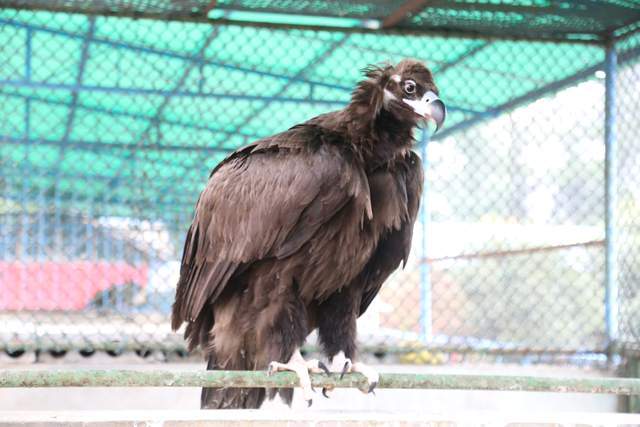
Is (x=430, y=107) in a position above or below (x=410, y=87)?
below

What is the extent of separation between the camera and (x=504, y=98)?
20.2ft

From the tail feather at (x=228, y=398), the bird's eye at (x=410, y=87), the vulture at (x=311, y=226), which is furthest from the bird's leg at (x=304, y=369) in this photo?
the bird's eye at (x=410, y=87)

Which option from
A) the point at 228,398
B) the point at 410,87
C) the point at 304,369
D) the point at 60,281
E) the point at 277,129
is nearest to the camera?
the point at 304,369

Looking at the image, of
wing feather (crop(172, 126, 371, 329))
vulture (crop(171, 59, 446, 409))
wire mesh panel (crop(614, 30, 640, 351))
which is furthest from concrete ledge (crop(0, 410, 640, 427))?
wire mesh panel (crop(614, 30, 640, 351))

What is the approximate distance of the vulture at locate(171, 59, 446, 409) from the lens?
313 cm

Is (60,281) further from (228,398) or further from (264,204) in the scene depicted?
(264,204)

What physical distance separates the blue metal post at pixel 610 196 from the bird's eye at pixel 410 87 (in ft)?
9.09

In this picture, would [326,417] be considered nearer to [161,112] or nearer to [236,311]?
[236,311]

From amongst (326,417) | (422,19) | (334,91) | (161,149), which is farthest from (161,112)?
(326,417)

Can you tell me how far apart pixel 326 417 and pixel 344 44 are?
354 centimetres

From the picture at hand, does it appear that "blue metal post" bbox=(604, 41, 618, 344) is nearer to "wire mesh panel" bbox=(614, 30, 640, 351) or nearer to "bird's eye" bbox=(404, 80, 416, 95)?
"wire mesh panel" bbox=(614, 30, 640, 351)

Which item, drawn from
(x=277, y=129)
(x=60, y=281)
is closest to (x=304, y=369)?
(x=60, y=281)

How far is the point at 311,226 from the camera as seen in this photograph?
3.14 meters

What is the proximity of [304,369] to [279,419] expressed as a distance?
0.26m
